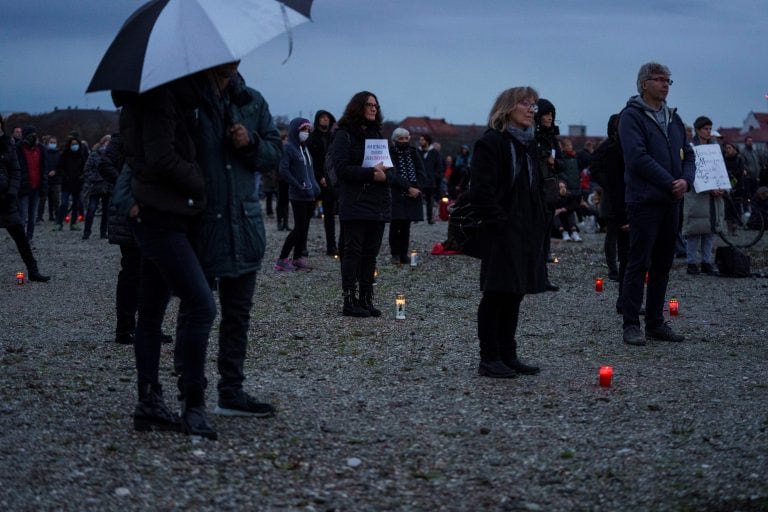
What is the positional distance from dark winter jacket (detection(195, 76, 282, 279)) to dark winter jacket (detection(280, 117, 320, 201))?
9.54 metres

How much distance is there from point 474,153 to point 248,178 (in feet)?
7.44

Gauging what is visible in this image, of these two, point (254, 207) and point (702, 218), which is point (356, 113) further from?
point (702, 218)

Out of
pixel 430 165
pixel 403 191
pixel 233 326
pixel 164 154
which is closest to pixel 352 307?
pixel 233 326

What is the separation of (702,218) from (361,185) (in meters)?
6.30

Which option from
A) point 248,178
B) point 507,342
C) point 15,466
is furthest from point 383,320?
point 15,466

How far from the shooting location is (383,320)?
11.1m

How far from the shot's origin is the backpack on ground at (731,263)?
15.4 m

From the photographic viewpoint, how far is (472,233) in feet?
26.4

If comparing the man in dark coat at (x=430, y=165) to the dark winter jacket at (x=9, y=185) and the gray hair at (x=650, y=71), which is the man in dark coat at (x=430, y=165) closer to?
the dark winter jacket at (x=9, y=185)

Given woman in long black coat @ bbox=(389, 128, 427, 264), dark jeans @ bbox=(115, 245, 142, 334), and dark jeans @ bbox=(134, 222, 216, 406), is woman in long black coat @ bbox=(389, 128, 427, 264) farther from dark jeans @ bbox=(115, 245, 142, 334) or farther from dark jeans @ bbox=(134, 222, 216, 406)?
dark jeans @ bbox=(134, 222, 216, 406)

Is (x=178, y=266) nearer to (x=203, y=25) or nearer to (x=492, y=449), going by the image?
(x=203, y=25)

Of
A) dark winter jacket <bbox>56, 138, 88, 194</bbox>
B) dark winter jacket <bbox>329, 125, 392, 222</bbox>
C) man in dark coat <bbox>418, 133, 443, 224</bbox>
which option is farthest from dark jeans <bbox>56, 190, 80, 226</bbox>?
dark winter jacket <bbox>329, 125, 392, 222</bbox>

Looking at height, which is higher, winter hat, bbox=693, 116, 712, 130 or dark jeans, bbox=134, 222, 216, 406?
winter hat, bbox=693, 116, 712, 130

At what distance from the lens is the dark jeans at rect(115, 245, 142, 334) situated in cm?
926
